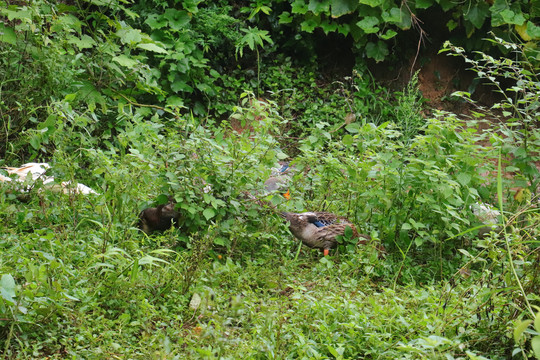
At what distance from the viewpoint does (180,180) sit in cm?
391

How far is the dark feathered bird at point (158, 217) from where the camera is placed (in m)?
4.02

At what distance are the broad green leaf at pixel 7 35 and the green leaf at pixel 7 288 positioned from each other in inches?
122

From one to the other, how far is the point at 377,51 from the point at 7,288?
20.2 ft

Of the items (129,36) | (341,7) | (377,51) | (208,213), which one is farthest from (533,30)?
(208,213)

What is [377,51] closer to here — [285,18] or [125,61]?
[285,18]

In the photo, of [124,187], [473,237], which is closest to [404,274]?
[473,237]

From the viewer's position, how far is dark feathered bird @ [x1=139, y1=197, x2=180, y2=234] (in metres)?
4.02

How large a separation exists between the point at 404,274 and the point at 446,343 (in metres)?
1.51

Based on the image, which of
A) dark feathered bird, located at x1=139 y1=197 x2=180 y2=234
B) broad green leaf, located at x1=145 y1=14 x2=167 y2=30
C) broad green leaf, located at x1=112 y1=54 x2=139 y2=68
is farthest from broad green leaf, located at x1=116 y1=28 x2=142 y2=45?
dark feathered bird, located at x1=139 y1=197 x2=180 y2=234

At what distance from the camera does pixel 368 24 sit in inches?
292

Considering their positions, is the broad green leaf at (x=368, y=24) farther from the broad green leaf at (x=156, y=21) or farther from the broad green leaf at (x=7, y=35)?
the broad green leaf at (x=7, y=35)

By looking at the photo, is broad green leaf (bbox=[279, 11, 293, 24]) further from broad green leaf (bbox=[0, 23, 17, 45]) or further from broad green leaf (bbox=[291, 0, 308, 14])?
broad green leaf (bbox=[0, 23, 17, 45])

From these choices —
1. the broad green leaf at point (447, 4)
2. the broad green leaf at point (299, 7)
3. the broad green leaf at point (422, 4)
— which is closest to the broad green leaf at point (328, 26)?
the broad green leaf at point (299, 7)

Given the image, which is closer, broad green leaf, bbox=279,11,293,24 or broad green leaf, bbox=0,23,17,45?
broad green leaf, bbox=0,23,17,45
